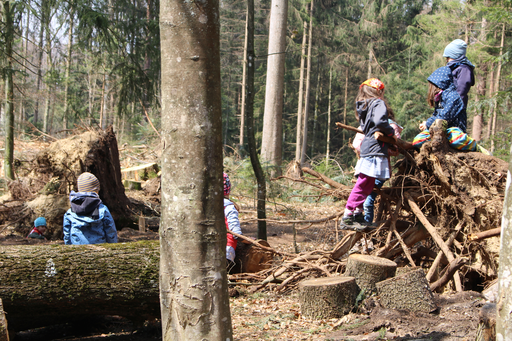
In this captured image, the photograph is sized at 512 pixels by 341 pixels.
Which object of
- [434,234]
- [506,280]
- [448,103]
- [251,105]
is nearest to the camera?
[506,280]

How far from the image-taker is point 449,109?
4.54 meters

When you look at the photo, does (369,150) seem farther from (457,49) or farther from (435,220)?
(457,49)

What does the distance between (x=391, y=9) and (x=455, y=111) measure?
27.1 metres

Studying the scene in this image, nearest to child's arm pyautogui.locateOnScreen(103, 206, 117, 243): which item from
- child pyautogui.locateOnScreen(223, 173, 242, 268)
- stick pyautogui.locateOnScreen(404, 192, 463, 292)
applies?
child pyautogui.locateOnScreen(223, 173, 242, 268)

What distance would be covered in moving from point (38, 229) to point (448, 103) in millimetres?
7138

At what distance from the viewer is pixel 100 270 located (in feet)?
11.4

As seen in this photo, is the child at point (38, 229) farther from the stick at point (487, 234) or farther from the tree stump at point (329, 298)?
the stick at point (487, 234)

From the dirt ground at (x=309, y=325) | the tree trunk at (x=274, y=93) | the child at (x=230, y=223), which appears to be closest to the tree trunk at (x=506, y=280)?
the dirt ground at (x=309, y=325)

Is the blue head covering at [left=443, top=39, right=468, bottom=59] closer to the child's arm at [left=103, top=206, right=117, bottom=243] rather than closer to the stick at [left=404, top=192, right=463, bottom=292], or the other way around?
the stick at [left=404, top=192, right=463, bottom=292]

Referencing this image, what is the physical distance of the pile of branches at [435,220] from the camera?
179 inches

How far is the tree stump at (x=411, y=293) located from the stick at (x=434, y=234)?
75 cm

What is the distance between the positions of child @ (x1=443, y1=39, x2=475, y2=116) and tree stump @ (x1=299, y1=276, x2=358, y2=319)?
106 inches

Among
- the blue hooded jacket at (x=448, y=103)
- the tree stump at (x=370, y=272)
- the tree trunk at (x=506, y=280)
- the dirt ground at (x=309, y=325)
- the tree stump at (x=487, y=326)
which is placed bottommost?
the dirt ground at (x=309, y=325)

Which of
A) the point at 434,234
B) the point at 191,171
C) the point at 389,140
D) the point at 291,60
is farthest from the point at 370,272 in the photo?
the point at 291,60
